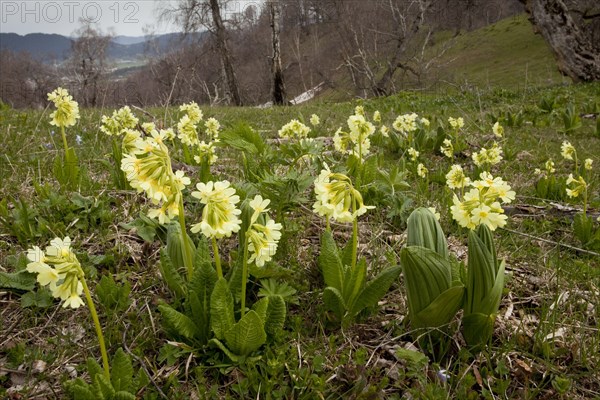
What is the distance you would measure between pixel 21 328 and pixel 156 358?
0.60 m

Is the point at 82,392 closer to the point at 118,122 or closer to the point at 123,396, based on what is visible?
the point at 123,396

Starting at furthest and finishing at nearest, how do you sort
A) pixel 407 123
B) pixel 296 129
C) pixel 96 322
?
pixel 407 123, pixel 296 129, pixel 96 322

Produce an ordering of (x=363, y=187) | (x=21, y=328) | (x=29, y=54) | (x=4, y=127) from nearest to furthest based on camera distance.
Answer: (x=21, y=328), (x=363, y=187), (x=4, y=127), (x=29, y=54)

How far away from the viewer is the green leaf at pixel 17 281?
1.86m

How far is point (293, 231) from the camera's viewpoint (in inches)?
87.8

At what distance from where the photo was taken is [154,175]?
1345 mm

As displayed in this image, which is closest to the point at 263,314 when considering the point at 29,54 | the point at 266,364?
the point at 266,364

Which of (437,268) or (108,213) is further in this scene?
(108,213)

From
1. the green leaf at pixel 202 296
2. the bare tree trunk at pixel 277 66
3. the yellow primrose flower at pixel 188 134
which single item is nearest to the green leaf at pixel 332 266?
the green leaf at pixel 202 296

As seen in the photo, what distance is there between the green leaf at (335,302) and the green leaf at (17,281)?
128 cm

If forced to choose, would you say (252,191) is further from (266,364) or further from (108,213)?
(266,364)

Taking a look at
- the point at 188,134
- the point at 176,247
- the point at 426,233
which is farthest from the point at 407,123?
the point at 176,247

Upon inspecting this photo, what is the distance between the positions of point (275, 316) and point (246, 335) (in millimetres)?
163

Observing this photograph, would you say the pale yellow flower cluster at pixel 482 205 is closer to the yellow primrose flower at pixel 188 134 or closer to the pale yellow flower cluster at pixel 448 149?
the yellow primrose flower at pixel 188 134
